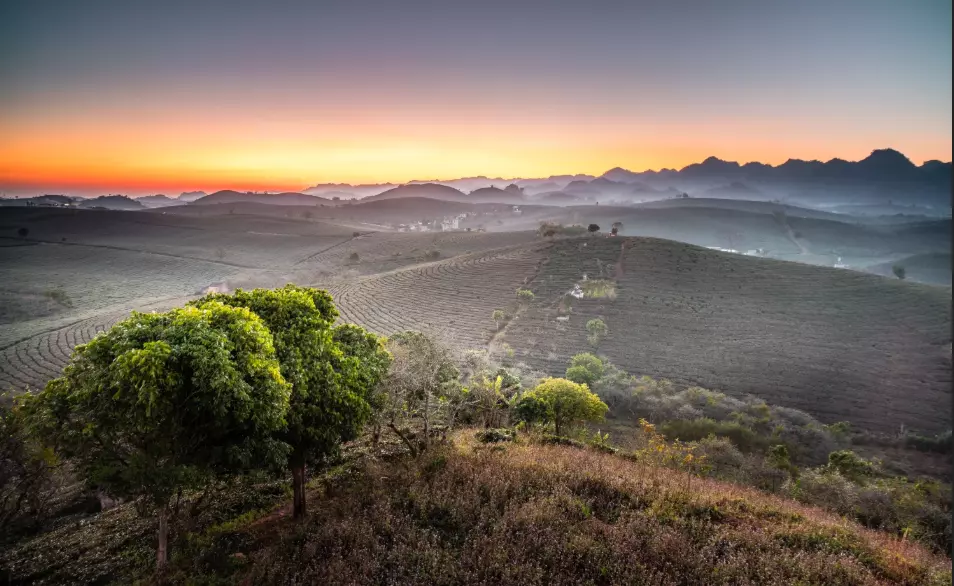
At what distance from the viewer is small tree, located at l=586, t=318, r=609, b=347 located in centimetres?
5233

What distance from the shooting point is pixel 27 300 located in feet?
227

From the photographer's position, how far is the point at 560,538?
25.1ft

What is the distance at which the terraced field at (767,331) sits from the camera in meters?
41.0

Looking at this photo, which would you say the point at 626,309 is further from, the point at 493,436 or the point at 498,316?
the point at 493,436

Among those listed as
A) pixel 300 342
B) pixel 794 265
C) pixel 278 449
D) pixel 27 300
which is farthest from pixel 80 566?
pixel 794 265

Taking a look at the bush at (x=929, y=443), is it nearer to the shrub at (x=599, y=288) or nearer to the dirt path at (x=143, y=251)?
the shrub at (x=599, y=288)

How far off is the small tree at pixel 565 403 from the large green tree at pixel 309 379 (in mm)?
12758

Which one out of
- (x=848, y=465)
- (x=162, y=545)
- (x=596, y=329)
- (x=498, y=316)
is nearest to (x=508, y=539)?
(x=162, y=545)

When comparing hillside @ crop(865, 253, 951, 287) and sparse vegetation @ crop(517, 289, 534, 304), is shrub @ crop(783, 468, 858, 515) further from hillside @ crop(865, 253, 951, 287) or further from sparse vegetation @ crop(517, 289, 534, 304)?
hillside @ crop(865, 253, 951, 287)

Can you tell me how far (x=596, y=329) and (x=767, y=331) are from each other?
77.8ft

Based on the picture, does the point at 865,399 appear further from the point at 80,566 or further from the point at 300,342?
the point at 80,566

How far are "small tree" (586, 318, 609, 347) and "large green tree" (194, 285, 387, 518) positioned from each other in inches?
1748

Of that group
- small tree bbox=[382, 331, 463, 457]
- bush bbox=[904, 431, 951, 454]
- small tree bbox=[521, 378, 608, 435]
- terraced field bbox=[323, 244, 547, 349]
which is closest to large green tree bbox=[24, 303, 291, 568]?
small tree bbox=[382, 331, 463, 457]

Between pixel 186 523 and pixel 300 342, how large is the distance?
18.2 ft
